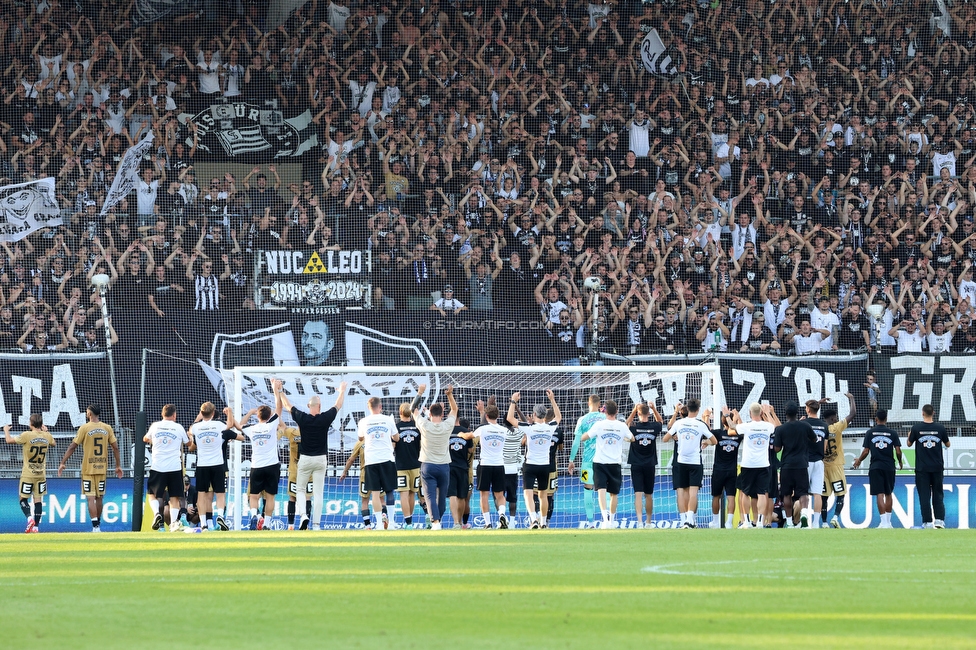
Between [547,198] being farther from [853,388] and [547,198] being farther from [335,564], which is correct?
[335,564]

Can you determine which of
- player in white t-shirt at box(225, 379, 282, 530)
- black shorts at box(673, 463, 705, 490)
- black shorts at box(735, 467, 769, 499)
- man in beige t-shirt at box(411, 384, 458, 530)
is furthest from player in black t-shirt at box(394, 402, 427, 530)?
black shorts at box(735, 467, 769, 499)

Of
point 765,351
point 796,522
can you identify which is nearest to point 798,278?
point 765,351

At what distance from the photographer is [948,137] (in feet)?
94.4

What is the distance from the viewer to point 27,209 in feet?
86.2

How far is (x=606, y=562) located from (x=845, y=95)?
66.1 feet

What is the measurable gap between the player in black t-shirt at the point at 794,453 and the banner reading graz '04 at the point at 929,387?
13.2 ft

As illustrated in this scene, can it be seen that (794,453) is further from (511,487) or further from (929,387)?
(929,387)

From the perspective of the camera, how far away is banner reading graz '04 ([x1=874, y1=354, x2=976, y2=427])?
22.7 meters

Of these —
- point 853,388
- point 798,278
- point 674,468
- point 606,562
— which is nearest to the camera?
point 606,562

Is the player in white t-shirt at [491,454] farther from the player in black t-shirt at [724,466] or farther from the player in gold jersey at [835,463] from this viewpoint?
the player in gold jersey at [835,463]

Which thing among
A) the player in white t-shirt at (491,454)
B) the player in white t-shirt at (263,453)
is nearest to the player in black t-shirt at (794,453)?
the player in white t-shirt at (491,454)

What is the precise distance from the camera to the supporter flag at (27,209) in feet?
85.4

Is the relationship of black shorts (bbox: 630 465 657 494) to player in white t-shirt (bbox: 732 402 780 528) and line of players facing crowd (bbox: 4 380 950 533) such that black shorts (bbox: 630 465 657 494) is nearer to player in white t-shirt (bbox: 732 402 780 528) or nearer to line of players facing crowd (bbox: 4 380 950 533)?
line of players facing crowd (bbox: 4 380 950 533)

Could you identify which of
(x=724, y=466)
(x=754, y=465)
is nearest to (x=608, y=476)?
(x=724, y=466)
